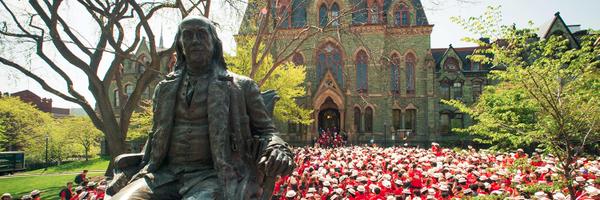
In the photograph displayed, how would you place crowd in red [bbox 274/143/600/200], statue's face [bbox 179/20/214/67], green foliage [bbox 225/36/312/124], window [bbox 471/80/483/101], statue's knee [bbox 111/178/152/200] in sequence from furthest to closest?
window [bbox 471/80/483/101] < green foliage [bbox 225/36/312/124] < crowd in red [bbox 274/143/600/200] < statue's face [bbox 179/20/214/67] < statue's knee [bbox 111/178/152/200]

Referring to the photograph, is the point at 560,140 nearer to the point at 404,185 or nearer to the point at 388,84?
the point at 404,185

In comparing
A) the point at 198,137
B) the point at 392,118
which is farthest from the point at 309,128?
the point at 198,137

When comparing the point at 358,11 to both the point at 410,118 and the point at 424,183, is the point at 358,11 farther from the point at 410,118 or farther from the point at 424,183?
the point at 410,118

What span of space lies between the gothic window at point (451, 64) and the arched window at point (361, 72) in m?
7.98

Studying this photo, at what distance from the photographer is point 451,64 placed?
3875 cm

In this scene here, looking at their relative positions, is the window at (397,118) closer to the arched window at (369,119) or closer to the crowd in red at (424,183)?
the arched window at (369,119)

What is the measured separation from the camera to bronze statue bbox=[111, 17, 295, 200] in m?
3.11

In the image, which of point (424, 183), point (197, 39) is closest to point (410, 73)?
point (424, 183)

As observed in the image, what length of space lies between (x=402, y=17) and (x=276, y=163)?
37799mm

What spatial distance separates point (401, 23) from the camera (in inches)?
1505

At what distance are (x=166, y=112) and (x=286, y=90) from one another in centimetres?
2401

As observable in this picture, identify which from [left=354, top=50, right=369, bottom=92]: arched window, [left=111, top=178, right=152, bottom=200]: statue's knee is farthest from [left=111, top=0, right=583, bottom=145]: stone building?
[left=111, top=178, right=152, bottom=200]: statue's knee

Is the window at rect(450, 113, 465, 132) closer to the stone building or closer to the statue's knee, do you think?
the stone building

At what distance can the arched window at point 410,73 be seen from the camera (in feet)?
123
